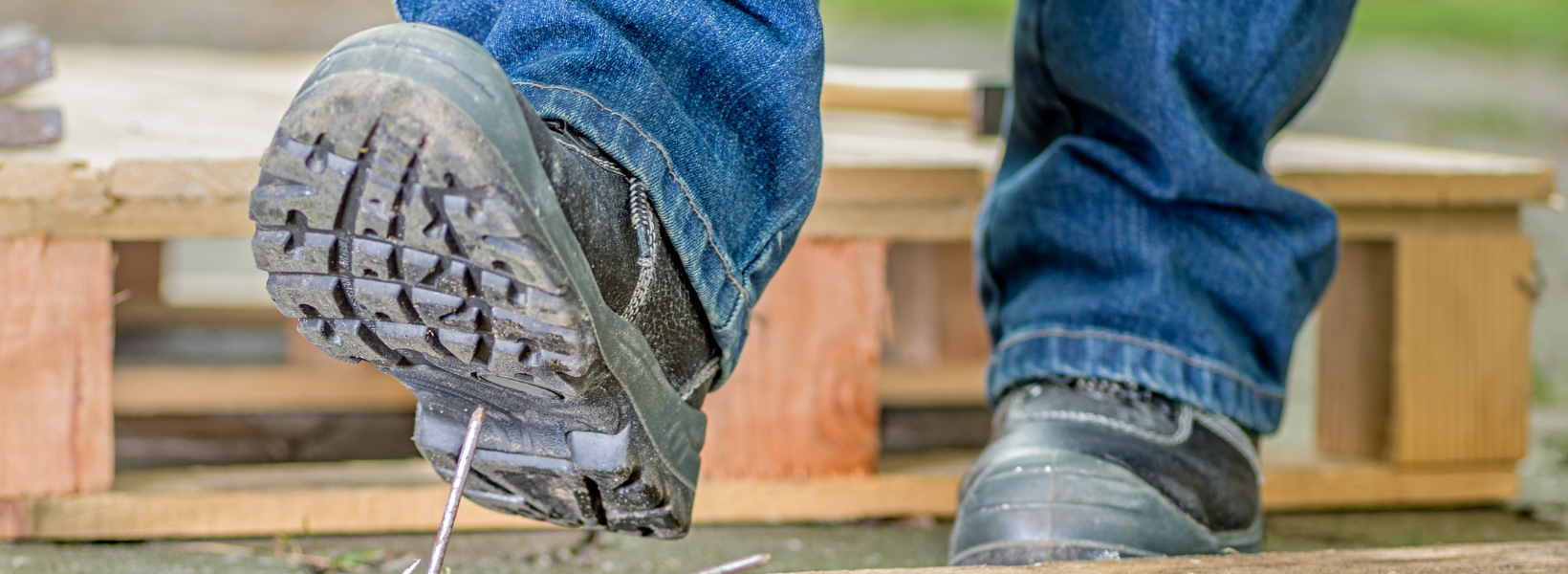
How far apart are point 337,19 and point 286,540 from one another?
652 centimetres

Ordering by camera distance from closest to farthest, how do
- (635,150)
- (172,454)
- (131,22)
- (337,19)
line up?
(635,150), (172,454), (131,22), (337,19)

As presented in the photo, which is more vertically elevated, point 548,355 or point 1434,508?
point 548,355

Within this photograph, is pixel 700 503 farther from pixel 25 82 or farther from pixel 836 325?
pixel 25 82

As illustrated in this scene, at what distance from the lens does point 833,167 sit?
1.07m

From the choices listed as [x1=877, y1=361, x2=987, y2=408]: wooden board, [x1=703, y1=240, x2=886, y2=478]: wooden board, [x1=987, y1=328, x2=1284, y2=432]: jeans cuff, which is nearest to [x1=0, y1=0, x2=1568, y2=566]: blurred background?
[x1=877, y1=361, x2=987, y2=408]: wooden board

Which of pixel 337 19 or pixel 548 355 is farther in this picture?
pixel 337 19

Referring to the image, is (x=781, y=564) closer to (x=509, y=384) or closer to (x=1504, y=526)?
(x=509, y=384)

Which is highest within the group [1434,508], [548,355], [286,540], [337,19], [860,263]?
[548,355]

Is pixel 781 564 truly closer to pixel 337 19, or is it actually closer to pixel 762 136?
pixel 762 136

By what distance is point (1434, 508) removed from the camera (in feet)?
4.01

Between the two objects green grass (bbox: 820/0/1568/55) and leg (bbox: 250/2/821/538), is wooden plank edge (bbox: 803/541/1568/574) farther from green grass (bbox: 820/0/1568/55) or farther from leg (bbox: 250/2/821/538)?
green grass (bbox: 820/0/1568/55)

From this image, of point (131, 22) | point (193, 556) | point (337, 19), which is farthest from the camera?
point (337, 19)

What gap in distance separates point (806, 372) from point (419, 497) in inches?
14.3

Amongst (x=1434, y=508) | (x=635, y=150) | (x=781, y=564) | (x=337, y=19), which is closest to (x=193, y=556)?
(x=781, y=564)
